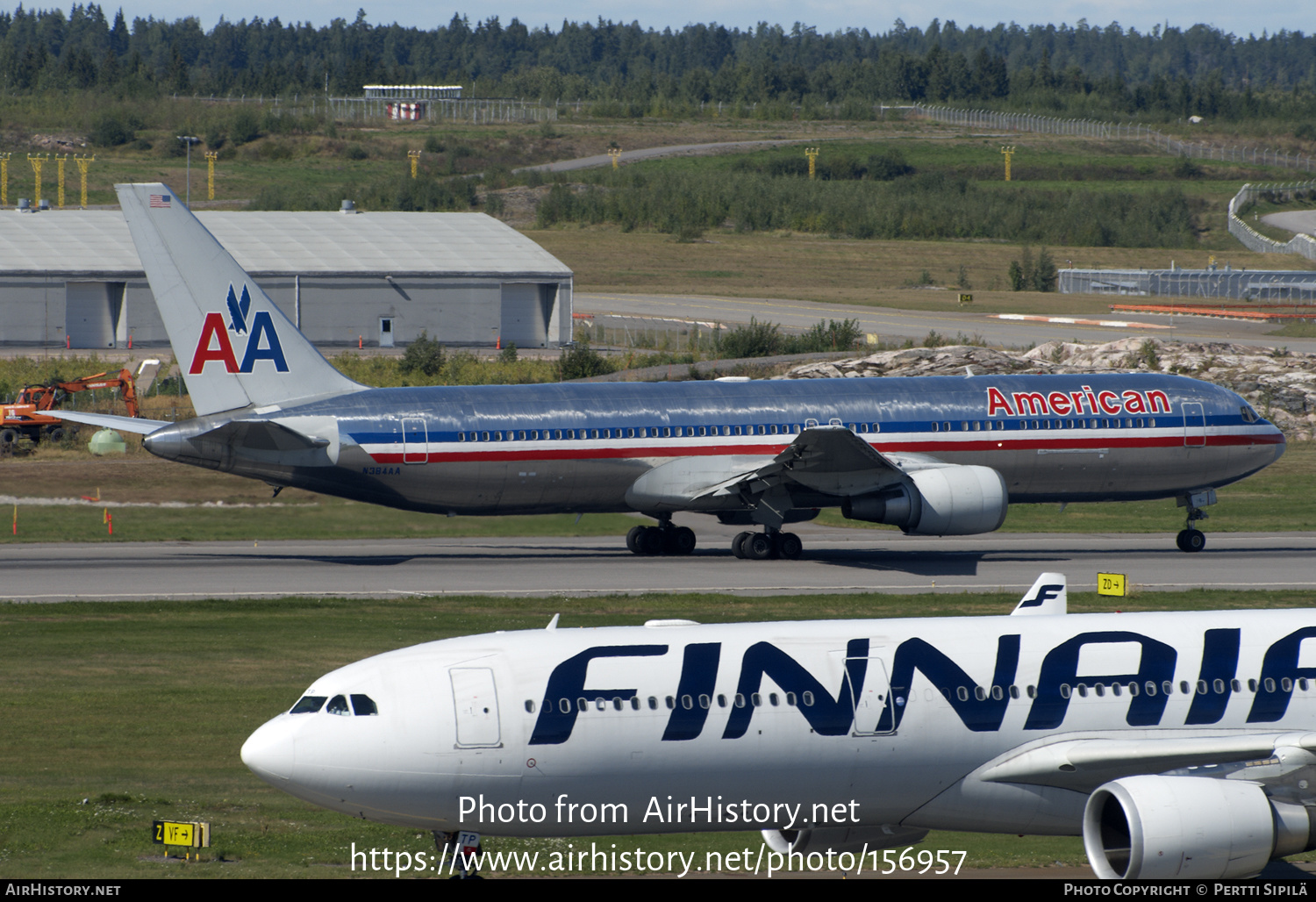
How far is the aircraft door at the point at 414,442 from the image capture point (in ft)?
145

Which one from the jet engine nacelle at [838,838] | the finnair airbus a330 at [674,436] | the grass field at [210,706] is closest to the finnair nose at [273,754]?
the grass field at [210,706]

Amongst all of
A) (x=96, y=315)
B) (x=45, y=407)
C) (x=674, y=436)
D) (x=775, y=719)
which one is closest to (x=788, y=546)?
(x=674, y=436)

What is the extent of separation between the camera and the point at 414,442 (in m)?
44.3

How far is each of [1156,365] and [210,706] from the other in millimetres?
59928

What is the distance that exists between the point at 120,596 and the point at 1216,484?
3306 cm

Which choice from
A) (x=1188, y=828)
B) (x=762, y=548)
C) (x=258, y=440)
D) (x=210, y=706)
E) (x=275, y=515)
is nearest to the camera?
(x=1188, y=828)

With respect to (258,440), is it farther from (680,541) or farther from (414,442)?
(680,541)

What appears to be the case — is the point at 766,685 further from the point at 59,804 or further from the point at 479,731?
the point at 59,804

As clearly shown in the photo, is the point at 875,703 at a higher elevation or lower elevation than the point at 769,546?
higher

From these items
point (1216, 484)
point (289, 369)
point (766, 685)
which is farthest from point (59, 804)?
point (1216, 484)

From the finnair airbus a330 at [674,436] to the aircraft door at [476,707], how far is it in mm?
26437

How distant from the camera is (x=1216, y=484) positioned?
50.2 meters

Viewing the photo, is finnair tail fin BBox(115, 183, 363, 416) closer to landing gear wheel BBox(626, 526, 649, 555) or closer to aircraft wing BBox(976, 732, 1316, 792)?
landing gear wheel BBox(626, 526, 649, 555)

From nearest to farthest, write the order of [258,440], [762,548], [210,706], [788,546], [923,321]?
[210,706] < [258,440] < [762,548] < [788,546] < [923,321]
